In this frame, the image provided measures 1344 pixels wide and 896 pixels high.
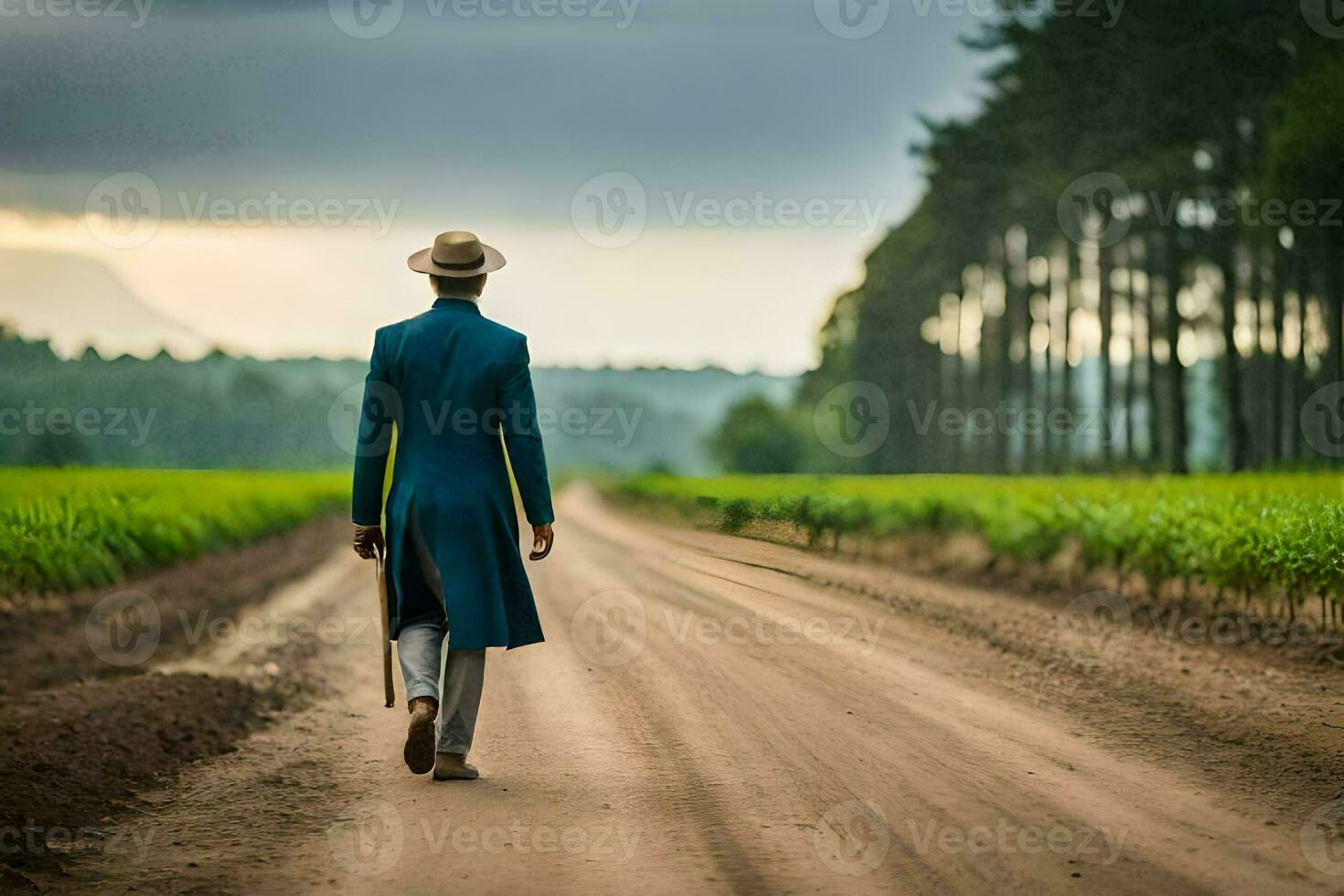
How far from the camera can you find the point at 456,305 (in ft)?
17.5

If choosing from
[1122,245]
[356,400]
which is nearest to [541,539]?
[356,400]

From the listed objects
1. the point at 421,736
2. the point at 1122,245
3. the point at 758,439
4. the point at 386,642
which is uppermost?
the point at 1122,245

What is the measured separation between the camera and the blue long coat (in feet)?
17.1

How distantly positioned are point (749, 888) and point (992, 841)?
119cm

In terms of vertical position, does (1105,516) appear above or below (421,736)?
above

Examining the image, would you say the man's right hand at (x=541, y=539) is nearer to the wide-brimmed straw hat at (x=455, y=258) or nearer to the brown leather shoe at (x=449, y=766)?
the brown leather shoe at (x=449, y=766)

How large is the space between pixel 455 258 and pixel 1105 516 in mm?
9425

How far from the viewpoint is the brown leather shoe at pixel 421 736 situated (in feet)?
17.0

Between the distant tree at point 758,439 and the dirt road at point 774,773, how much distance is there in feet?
2.83

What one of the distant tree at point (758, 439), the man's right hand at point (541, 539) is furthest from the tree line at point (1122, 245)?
the man's right hand at point (541, 539)

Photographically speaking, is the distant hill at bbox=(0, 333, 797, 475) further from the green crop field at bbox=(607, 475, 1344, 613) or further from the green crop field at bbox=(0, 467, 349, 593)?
the green crop field at bbox=(607, 475, 1344, 613)

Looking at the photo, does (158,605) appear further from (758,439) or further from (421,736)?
(421,736)

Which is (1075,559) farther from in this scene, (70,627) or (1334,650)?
(70,627)

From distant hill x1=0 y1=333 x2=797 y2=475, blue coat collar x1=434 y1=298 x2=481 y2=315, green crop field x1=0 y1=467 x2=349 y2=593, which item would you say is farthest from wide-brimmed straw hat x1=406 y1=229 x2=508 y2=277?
green crop field x1=0 y1=467 x2=349 y2=593
